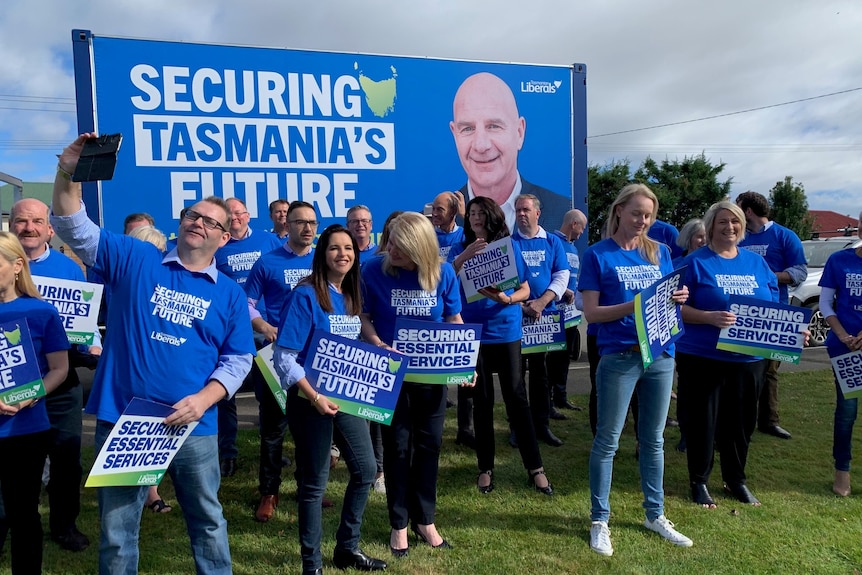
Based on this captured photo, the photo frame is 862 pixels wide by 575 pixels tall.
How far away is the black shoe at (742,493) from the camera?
4141 millimetres

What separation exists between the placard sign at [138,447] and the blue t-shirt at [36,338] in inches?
24.7

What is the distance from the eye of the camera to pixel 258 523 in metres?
3.88

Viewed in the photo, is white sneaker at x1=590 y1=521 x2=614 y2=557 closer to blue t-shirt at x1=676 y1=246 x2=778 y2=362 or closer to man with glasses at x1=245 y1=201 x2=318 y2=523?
blue t-shirt at x1=676 y1=246 x2=778 y2=362

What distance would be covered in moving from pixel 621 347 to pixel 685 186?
33.4 m

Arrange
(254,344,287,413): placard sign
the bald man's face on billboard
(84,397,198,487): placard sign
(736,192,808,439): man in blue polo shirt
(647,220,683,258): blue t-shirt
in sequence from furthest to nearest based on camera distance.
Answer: the bald man's face on billboard → (647,220,683,258): blue t-shirt → (736,192,808,439): man in blue polo shirt → (254,344,287,413): placard sign → (84,397,198,487): placard sign

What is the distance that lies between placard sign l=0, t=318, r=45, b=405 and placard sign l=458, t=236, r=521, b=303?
2.55 m

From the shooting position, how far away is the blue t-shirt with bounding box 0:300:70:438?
8.71 feet

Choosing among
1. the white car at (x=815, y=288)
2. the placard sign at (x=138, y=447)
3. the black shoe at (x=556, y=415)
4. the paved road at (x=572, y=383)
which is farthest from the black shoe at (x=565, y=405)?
the placard sign at (x=138, y=447)

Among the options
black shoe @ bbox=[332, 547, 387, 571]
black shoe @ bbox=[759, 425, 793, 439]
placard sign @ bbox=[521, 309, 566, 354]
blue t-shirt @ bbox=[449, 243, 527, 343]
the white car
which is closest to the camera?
black shoe @ bbox=[332, 547, 387, 571]

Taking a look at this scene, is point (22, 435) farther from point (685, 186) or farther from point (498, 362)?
point (685, 186)

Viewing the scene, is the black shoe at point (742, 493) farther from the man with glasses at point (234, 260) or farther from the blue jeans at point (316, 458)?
the man with glasses at point (234, 260)

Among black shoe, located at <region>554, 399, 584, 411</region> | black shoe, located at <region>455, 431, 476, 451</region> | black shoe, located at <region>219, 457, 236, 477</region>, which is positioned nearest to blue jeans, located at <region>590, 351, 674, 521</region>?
black shoe, located at <region>455, 431, 476, 451</region>

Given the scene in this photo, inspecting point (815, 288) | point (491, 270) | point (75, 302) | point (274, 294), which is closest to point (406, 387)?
point (491, 270)

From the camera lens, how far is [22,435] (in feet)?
8.77
